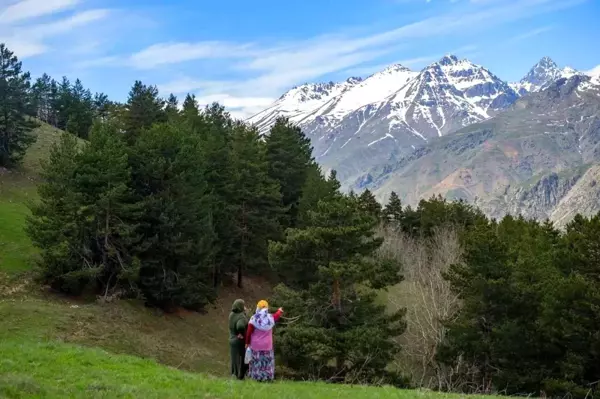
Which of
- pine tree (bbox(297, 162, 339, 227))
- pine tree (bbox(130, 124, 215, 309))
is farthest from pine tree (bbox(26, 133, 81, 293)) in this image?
pine tree (bbox(297, 162, 339, 227))

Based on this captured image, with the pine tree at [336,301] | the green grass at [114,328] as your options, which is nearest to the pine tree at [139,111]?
the green grass at [114,328]

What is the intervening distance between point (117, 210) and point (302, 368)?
52.4ft

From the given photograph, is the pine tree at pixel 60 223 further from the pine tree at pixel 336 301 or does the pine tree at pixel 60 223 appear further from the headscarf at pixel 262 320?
the headscarf at pixel 262 320

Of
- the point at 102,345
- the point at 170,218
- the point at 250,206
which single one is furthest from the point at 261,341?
the point at 250,206

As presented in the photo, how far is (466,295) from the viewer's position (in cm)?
3200

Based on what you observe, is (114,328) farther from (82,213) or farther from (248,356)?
(248,356)

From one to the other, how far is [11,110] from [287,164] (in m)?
30.2

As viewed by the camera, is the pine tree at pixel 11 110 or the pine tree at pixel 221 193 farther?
the pine tree at pixel 11 110

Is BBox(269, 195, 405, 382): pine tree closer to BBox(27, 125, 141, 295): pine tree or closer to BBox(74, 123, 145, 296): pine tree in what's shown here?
BBox(74, 123, 145, 296): pine tree

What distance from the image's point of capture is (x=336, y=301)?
83.7 feet

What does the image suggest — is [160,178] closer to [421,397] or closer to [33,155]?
[421,397]

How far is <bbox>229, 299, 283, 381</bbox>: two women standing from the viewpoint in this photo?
14.7m

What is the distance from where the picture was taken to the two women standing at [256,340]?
48.2 feet

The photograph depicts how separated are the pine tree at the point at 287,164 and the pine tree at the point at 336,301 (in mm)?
32865
